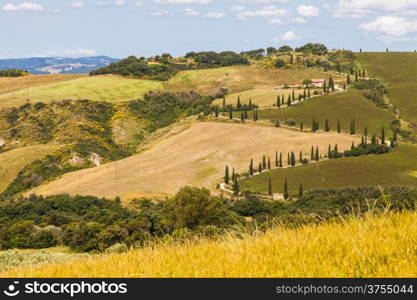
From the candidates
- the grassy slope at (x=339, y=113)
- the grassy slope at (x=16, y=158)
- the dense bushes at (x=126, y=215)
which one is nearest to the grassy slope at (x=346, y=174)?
the dense bushes at (x=126, y=215)

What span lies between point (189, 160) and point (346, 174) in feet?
147

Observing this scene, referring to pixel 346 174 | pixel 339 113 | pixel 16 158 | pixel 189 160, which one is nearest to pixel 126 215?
pixel 189 160

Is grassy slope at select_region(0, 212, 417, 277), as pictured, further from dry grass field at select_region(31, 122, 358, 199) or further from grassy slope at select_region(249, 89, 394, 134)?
grassy slope at select_region(249, 89, 394, 134)

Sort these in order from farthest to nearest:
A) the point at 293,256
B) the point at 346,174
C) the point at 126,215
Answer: the point at 346,174, the point at 126,215, the point at 293,256

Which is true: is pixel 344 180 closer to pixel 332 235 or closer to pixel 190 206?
pixel 190 206

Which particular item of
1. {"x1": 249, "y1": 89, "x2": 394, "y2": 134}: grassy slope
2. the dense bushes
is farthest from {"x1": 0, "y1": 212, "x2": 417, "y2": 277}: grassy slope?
{"x1": 249, "y1": 89, "x2": 394, "y2": 134}: grassy slope

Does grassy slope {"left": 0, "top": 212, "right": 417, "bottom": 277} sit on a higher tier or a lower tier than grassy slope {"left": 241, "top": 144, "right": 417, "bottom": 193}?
higher

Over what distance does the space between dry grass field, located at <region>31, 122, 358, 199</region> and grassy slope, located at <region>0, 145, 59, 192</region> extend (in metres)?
19.0

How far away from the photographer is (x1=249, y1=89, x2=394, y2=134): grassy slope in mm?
177600

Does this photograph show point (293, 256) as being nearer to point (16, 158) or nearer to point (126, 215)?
point (126, 215)

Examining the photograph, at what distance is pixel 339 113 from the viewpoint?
18500 cm

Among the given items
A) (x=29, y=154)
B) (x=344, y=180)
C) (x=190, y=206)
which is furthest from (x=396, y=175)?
(x=29, y=154)

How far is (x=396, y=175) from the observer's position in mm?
130750

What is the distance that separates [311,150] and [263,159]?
46.5 feet
